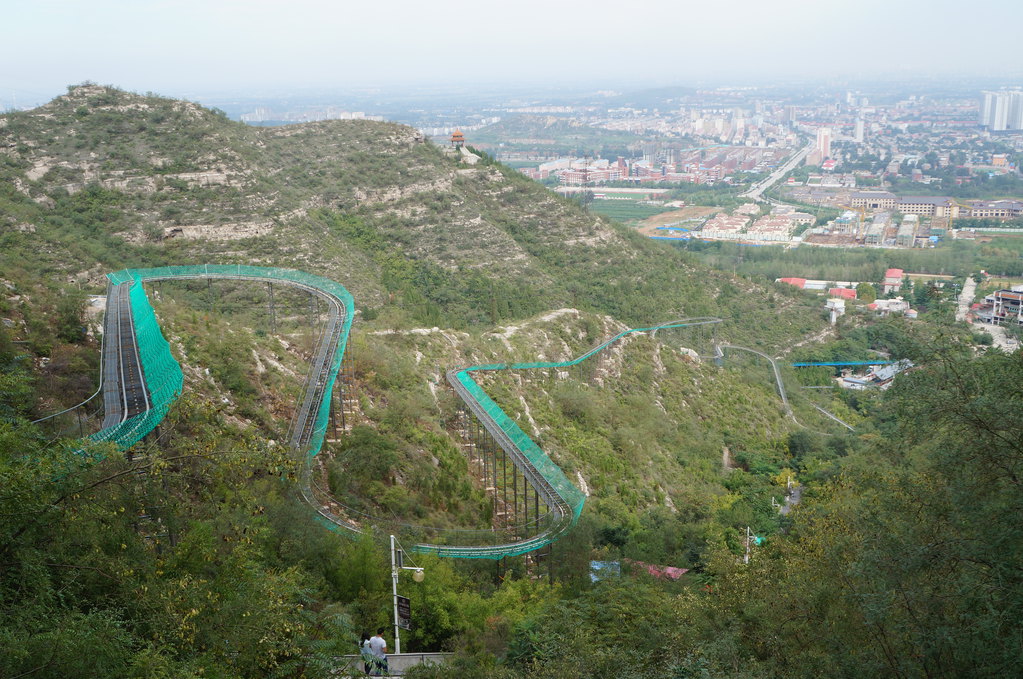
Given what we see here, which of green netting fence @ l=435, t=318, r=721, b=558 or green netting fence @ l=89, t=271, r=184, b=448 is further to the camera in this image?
green netting fence @ l=435, t=318, r=721, b=558

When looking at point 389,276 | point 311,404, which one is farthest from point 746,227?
point 311,404

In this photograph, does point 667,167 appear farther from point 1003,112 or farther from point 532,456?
point 532,456

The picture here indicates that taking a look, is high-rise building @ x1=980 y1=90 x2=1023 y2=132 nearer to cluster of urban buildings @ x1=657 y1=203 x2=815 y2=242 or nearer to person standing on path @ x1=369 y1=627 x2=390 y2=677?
cluster of urban buildings @ x1=657 y1=203 x2=815 y2=242

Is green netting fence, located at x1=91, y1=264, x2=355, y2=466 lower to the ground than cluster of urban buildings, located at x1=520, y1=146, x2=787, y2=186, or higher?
higher

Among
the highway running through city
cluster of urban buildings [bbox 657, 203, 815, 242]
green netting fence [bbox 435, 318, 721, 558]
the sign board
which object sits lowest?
cluster of urban buildings [bbox 657, 203, 815, 242]

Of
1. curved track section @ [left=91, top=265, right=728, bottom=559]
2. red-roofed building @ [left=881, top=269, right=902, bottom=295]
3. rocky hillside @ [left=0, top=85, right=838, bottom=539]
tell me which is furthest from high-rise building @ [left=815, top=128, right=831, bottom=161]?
curved track section @ [left=91, top=265, right=728, bottom=559]

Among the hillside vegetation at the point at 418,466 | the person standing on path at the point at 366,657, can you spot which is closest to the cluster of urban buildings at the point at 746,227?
the hillside vegetation at the point at 418,466
